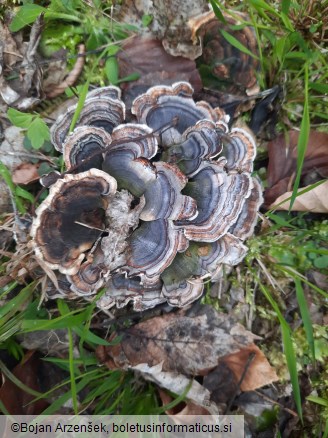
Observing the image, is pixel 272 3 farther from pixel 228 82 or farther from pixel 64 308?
pixel 64 308

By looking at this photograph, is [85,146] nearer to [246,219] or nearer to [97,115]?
[97,115]

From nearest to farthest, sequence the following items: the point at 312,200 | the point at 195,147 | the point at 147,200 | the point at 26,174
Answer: the point at 147,200 → the point at 195,147 → the point at 26,174 → the point at 312,200

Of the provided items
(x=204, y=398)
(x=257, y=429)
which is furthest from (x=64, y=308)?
(x=257, y=429)

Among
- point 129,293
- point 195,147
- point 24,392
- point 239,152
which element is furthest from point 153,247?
point 24,392

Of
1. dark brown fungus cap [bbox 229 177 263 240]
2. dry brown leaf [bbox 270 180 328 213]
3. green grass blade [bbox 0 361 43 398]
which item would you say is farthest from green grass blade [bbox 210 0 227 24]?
green grass blade [bbox 0 361 43 398]

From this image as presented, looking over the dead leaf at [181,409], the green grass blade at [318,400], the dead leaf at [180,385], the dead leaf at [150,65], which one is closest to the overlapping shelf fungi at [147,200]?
the dead leaf at [150,65]

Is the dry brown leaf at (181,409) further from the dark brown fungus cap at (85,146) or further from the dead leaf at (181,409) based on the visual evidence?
the dark brown fungus cap at (85,146)
